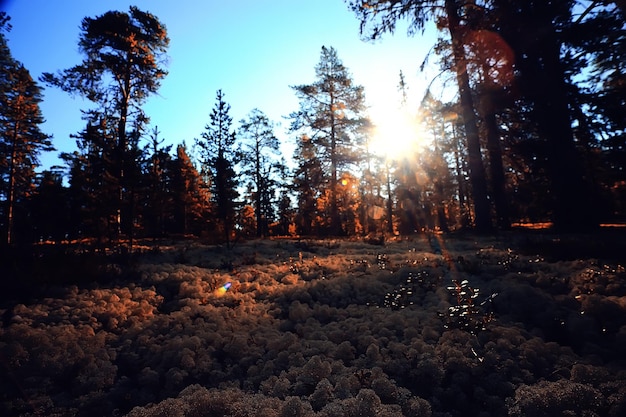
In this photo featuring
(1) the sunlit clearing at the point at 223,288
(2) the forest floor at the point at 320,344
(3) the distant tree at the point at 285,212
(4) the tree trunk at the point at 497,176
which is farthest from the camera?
(3) the distant tree at the point at 285,212

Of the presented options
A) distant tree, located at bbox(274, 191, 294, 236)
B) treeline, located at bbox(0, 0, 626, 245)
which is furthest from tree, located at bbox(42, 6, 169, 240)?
distant tree, located at bbox(274, 191, 294, 236)

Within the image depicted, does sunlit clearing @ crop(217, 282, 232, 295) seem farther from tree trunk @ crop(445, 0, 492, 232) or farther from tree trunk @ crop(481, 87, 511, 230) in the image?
tree trunk @ crop(481, 87, 511, 230)

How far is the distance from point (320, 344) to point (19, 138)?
31.2 m

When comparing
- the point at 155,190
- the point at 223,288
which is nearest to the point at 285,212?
the point at 155,190

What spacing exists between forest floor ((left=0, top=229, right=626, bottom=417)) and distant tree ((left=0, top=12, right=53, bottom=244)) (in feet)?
77.5

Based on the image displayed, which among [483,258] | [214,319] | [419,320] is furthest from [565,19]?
[214,319]

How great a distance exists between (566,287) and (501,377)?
2.93 m

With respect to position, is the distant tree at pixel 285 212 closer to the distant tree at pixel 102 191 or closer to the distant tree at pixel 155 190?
the distant tree at pixel 155 190

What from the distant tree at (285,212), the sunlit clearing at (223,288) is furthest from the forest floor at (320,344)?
the distant tree at (285,212)

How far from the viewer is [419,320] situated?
13.8 ft

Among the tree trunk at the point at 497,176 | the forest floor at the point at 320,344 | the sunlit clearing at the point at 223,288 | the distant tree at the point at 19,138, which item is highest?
the distant tree at the point at 19,138

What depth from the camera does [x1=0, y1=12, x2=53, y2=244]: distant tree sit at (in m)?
23.0

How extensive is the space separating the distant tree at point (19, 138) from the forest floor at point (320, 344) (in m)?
23.6

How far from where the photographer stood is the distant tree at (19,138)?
23.0m
